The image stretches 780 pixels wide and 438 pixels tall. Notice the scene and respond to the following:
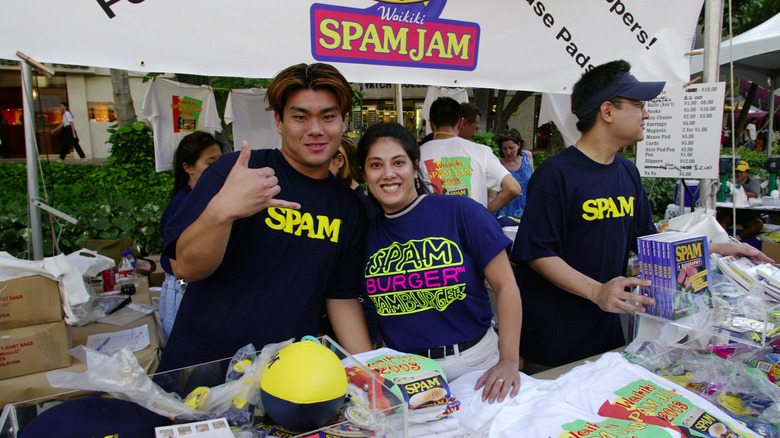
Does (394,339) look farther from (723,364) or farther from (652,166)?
(652,166)

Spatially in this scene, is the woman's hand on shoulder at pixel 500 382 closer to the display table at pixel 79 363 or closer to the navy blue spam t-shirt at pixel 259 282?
the navy blue spam t-shirt at pixel 259 282

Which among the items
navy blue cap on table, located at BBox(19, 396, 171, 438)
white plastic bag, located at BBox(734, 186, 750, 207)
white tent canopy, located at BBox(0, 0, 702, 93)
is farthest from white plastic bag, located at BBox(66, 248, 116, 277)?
white plastic bag, located at BBox(734, 186, 750, 207)

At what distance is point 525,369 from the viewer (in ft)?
7.45

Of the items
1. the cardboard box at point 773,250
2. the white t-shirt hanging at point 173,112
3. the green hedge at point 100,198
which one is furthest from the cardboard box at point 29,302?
the cardboard box at point 773,250

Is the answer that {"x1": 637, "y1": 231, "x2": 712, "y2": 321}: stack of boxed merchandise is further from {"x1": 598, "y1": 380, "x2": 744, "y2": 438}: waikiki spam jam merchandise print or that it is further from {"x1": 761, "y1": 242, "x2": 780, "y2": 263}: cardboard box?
{"x1": 761, "y1": 242, "x2": 780, "y2": 263}: cardboard box

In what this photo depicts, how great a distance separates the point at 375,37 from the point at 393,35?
114mm

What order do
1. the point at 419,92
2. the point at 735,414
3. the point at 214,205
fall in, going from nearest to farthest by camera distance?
the point at 214,205
the point at 735,414
the point at 419,92

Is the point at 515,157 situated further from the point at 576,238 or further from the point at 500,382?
the point at 500,382

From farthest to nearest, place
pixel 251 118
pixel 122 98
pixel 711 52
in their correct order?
1. pixel 122 98
2. pixel 251 118
3. pixel 711 52

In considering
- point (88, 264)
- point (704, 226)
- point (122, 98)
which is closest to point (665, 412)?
point (704, 226)

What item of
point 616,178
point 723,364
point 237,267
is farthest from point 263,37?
point 723,364

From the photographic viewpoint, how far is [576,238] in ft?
6.61

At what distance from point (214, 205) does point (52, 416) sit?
56cm

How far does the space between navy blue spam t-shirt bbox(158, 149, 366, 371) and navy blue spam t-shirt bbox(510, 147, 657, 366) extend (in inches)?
37.1
